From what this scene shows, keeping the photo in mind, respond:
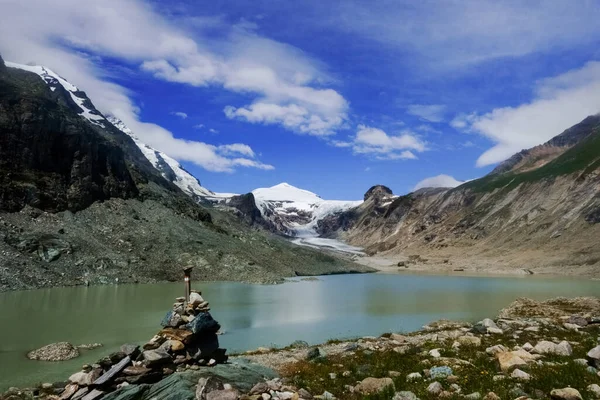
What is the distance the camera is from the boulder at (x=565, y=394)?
1198 cm

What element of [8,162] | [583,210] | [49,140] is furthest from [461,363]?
[583,210]

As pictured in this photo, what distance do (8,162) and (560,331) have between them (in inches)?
4353

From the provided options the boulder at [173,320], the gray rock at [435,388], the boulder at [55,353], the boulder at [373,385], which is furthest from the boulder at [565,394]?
the boulder at [55,353]

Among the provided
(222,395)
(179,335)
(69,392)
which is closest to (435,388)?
(222,395)

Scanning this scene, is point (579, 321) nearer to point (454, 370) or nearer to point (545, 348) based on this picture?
point (545, 348)

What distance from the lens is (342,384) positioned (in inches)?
666

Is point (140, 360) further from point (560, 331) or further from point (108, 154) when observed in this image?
point (108, 154)

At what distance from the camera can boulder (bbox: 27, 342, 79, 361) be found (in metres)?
28.0

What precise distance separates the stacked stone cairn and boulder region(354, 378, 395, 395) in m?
7.01

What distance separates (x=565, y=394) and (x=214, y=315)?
1641 inches

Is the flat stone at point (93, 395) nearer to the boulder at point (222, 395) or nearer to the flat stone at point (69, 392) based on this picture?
the flat stone at point (69, 392)

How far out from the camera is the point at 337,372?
1897 centimetres

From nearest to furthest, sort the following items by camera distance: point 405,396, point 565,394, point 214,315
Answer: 1. point 565,394
2. point 405,396
3. point 214,315

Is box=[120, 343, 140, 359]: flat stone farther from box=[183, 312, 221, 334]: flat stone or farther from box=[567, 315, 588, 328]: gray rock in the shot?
box=[567, 315, 588, 328]: gray rock
